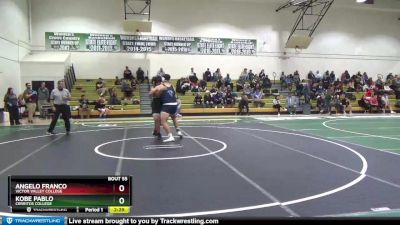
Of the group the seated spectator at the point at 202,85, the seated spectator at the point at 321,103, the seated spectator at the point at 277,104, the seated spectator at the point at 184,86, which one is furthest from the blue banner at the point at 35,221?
the seated spectator at the point at 202,85

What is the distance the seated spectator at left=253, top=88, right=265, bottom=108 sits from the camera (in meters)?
24.0

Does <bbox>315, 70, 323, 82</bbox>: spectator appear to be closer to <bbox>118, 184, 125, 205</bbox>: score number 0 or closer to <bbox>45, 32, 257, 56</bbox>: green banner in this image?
<bbox>45, 32, 257, 56</bbox>: green banner

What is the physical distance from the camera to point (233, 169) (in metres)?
6.40

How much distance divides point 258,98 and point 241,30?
20.7 feet

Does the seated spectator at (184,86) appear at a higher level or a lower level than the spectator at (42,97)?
higher

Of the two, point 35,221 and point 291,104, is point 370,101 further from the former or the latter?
point 35,221

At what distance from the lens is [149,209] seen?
423 centimetres

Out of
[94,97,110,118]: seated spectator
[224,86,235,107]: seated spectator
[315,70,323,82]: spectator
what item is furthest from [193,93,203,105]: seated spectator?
[315,70,323,82]: spectator

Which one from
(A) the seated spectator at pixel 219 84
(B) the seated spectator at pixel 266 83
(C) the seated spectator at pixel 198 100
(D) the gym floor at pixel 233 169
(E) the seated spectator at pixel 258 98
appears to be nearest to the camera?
(D) the gym floor at pixel 233 169

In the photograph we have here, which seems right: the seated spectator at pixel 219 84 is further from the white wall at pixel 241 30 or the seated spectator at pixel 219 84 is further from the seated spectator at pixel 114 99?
Answer: the seated spectator at pixel 114 99

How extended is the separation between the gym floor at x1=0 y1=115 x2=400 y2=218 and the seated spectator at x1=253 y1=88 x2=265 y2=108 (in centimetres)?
1299

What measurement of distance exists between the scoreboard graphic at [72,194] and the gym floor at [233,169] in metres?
1.73

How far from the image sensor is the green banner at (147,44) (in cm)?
2528

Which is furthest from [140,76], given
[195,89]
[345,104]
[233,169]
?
[233,169]
